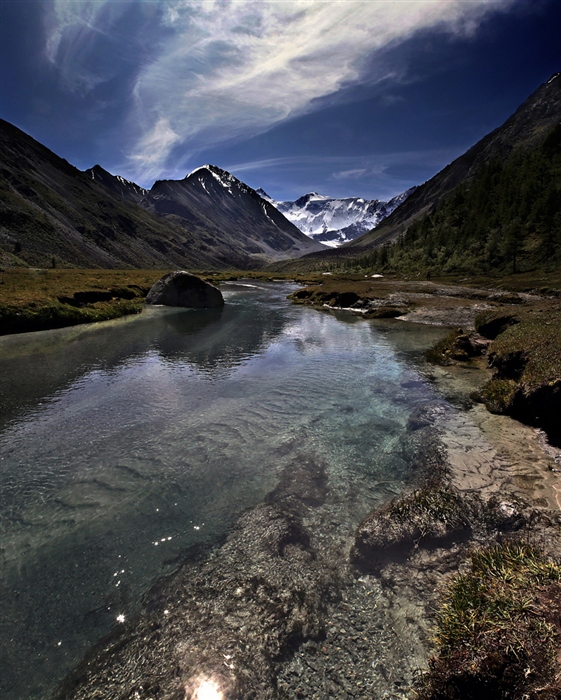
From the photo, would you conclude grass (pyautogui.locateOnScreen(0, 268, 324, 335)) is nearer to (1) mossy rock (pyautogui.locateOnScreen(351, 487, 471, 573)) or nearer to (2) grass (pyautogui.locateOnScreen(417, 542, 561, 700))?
(1) mossy rock (pyautogui.locateOnScreen(351, 487, 471, 573))

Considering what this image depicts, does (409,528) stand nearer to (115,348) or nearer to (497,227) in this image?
(115,348)

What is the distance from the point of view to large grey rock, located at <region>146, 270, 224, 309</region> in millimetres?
55344

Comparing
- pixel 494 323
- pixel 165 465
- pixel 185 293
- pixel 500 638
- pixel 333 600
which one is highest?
pixel 185 293

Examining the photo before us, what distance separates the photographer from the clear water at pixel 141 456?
271 inches

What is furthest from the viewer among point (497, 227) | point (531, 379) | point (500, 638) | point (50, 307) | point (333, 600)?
point (497, 227)

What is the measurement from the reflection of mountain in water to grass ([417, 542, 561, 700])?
17.8 m

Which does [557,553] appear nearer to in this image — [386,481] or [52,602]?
[386,481]

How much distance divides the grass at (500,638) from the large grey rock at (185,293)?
53329 millimetres

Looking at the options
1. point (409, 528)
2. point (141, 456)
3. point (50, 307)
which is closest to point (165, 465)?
point (141, 456)

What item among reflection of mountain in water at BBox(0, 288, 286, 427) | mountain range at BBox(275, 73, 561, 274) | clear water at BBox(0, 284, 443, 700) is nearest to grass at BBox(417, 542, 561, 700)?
clear water at BBox(0, 284, 443, 700)

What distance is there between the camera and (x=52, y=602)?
22.4ft

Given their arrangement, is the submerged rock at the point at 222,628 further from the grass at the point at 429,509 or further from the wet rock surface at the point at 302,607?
the grass at the point at 429,509

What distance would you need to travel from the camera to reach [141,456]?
12000mm

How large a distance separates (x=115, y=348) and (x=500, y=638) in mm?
29464
